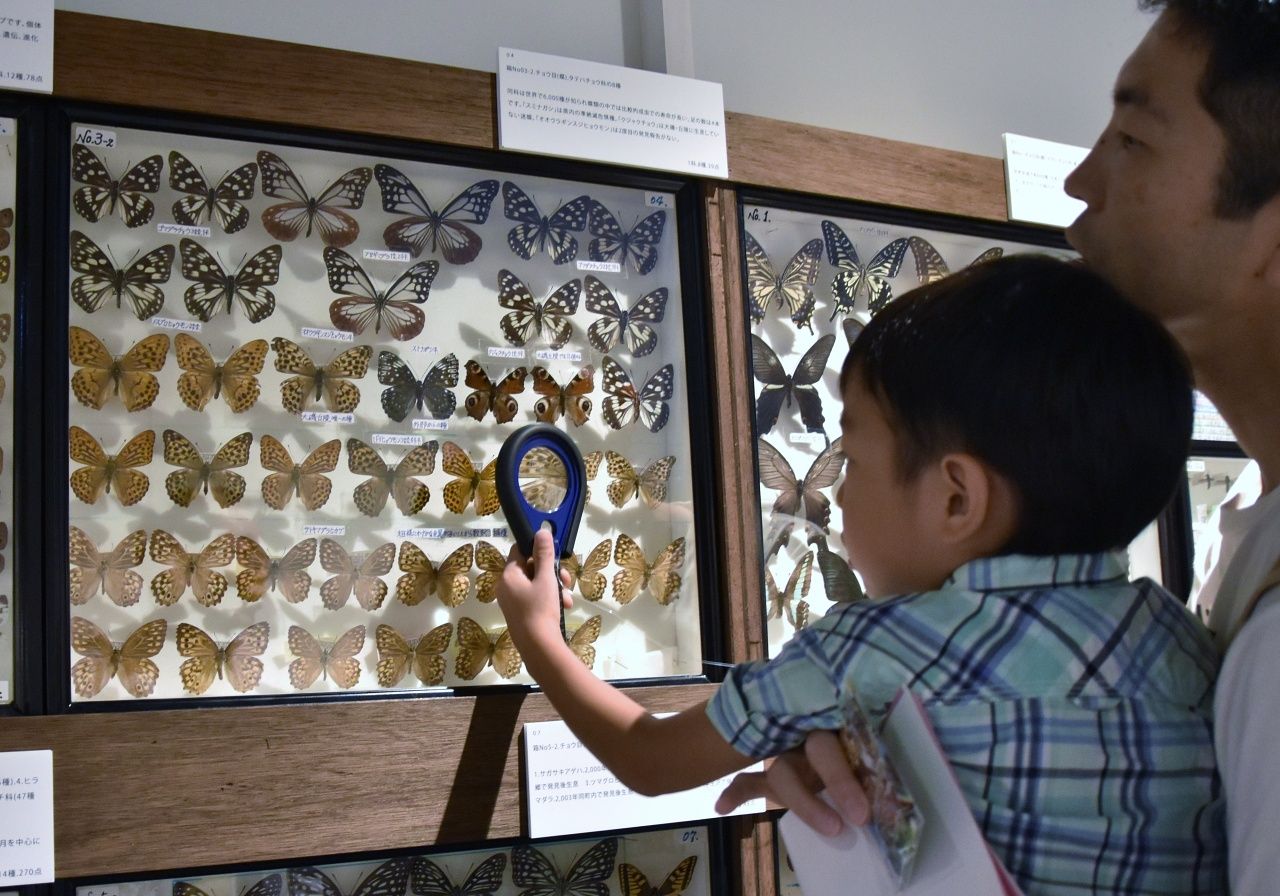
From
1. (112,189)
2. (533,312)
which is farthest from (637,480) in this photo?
(112,189)

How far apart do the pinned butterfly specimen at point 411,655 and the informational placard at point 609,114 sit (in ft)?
1.37

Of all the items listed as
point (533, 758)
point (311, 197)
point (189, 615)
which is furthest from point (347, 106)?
point (533, 758)

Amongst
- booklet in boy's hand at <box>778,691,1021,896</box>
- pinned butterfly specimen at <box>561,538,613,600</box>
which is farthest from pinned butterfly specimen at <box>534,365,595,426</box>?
booklet in boy's hand at <box>778,691,1021,896</box>

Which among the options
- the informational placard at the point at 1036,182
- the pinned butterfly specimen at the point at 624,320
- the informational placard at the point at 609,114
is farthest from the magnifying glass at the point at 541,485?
the informational placard at the point at 1036,182

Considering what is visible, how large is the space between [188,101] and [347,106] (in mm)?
122

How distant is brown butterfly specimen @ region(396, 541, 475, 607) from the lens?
996mm

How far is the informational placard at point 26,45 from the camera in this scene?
85 cm

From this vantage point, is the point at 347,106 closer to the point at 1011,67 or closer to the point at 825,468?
the point at 825,468

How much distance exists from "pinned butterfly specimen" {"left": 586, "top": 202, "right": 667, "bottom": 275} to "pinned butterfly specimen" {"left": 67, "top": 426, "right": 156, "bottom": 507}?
16.6 inches

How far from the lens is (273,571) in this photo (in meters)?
0.96

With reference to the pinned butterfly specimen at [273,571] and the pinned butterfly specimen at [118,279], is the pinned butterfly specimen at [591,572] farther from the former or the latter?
the pinned butterfly specimen at [118,279]

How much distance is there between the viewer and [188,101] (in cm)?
91

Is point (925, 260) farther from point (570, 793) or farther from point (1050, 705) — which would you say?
point (1050, 705)

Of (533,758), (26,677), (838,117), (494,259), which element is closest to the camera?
(26,677)
